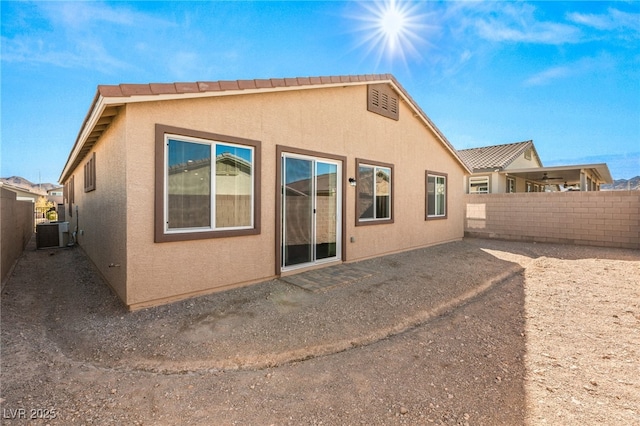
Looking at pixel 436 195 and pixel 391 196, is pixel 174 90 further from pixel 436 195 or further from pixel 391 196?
pixel 436 195

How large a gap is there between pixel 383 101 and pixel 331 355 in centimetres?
724

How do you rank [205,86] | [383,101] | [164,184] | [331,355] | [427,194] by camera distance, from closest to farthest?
[331,355] < [164,184] < [205,86] < [383,101] < [427,194]

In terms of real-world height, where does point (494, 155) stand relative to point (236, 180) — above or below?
above

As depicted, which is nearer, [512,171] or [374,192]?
[374,192]

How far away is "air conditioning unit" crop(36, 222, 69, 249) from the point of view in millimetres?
9870

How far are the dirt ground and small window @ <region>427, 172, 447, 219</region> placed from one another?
486cm

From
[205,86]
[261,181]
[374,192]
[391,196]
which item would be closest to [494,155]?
[391,196]

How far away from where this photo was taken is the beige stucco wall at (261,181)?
162 inches

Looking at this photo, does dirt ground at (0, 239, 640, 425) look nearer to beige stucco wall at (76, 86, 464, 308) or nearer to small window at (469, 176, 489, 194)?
beige stucco wall at (76, 86, 464, 308)

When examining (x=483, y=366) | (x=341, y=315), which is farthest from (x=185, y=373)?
(x=483, y=366)

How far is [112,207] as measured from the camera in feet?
16.2

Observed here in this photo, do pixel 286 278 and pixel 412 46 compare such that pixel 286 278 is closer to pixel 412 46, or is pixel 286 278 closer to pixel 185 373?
pixel 185 373

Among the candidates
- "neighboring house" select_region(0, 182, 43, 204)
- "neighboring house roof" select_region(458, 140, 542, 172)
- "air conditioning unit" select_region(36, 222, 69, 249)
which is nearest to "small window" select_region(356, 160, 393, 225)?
"neighboring house roof" select_region(458, 140, 542, 172)

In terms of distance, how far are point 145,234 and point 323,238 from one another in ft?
12.2
